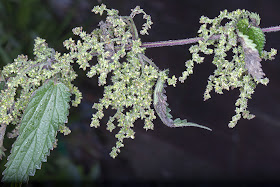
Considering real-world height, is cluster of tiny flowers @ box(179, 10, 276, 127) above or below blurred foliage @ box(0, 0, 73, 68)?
below

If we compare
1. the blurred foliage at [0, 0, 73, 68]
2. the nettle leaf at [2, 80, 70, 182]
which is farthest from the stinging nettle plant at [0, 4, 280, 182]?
the blurred foliage at [0, 0, 73, 68]

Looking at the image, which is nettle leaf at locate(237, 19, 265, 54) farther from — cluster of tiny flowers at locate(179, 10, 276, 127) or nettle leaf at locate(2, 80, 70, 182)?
nettle leaf at locate(2, 80, 70, 182)

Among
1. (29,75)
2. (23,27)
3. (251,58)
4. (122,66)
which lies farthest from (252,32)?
(23,27)

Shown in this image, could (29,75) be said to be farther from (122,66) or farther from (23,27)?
(23,27)

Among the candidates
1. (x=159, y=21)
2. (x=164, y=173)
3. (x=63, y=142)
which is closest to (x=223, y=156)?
(x=164, y=173)

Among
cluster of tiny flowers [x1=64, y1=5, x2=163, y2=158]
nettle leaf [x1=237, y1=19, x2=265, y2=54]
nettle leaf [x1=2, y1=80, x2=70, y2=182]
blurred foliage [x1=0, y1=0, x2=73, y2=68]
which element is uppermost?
blurred foliage [x1=0, y1=0, x2=73, y2=68]

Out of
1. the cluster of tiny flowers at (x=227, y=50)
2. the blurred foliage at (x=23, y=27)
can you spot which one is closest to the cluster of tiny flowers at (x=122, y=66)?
the cluster of tiny flowers at (x=227, y=50)

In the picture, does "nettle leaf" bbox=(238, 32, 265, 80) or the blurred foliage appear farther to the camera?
the blurred foliage

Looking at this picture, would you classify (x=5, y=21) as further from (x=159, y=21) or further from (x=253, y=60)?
(x=253, y=60)
